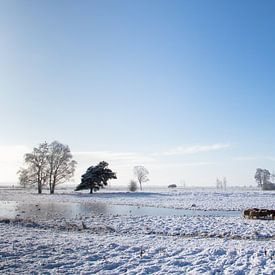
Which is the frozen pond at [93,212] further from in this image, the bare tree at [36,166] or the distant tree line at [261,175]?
the distant tree line at [261,175]

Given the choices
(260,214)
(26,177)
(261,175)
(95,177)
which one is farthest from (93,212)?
(261,175)

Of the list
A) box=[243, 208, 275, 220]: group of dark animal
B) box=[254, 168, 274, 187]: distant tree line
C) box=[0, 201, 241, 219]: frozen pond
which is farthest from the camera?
box=[254, 168, 274, 187]: distant tree line

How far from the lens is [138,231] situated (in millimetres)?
20484

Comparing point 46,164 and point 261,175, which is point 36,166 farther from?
point 261,175

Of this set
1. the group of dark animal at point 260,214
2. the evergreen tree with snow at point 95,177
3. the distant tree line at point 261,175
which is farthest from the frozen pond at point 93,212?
the distant tree line at point 261,175

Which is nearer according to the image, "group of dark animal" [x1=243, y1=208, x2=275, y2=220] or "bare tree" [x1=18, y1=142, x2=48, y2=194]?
"group of dark animal" [x1=243, y1=208, x2=275, y2=220]

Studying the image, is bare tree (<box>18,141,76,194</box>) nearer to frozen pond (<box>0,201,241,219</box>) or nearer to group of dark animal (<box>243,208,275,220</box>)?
frozen pond (<box>0,201,241,219</box>)

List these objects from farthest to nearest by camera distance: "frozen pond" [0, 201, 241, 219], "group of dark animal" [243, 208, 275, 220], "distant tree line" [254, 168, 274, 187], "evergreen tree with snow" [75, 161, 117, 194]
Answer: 1. "distant tree line" [254, 168, 274, 187]
2. "evergreen tree with snow" [75, 161, 117, 194]
3. "frozen pond" [0, 201, 241, 219]
4. "group of dark animal" [243, 208, 275, 220]

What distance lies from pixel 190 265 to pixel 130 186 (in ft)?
253

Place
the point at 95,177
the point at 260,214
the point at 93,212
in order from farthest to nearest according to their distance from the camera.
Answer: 1. the point at 95,177
2. the point at 93,212
3. the point at 260,214

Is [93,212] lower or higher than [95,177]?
lower

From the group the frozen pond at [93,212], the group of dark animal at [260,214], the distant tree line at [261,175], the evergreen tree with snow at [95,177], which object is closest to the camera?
the group of dark animal at [260,214]

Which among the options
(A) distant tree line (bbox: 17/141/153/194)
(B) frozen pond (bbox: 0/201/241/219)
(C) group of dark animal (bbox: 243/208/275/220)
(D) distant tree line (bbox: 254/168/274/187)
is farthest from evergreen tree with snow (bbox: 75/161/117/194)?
(D) distant tree line (bbox: 254/168/274/187)

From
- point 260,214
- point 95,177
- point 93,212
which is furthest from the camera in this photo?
point 95,177
